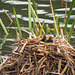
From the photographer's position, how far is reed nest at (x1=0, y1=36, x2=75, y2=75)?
9.50 feet

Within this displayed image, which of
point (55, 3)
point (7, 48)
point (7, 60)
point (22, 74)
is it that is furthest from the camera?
point (55, 3)

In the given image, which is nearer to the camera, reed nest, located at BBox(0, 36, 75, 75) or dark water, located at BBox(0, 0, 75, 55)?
reed nest, located at BBox(0, 36, 75, 75)

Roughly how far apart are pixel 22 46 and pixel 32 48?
14 centimetres

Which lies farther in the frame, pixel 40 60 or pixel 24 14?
pixel 24 14

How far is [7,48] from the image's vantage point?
4504mm

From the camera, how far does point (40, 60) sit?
290cm

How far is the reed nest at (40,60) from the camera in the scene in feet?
Answer: 9.50

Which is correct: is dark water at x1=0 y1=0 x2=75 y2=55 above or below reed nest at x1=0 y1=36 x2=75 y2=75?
below

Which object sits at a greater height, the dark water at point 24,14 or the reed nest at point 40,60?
the reed nest at point 40,60

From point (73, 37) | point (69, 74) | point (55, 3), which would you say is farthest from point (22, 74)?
point (55, 3)

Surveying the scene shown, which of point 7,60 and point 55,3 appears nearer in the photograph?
point 7,60

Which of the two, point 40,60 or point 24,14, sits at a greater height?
point 40,60

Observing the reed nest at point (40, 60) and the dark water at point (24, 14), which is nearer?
the reed nest at point (40, 60)

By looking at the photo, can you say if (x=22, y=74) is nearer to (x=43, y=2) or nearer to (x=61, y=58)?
(x=61, y=58)
